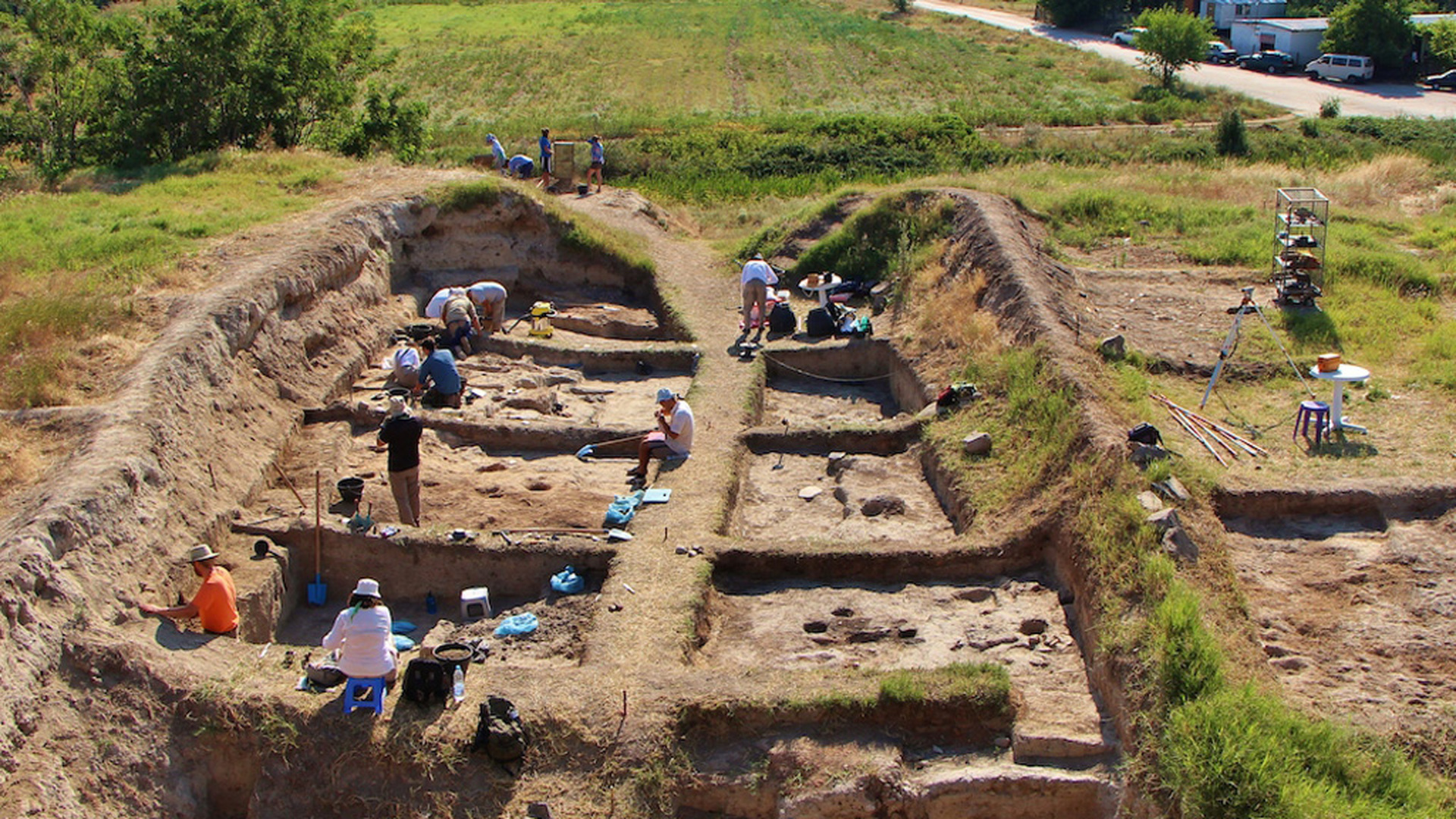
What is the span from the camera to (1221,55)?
59.4 meters

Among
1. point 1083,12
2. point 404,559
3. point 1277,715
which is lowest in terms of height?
point 404,559

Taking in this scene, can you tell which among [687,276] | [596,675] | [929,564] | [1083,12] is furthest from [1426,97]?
[596,675]

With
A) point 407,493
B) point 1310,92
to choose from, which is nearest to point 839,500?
point 407,493

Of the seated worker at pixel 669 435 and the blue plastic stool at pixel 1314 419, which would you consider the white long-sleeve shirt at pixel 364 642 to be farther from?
the blue plastic stool at pixel 1314 419

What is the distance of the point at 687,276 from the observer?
22781 mm

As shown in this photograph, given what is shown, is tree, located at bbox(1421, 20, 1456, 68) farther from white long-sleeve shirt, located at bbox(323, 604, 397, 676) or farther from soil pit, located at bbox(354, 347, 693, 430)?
white long-sleeve shirt, located at bbox(323, 604, 397, 676)

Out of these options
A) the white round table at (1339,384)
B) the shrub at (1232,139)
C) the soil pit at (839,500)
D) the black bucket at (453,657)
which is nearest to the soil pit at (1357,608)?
the white round table at (1339,384)

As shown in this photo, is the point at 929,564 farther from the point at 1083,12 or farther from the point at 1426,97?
the point at 1083,12

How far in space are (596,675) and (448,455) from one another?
19.0ft

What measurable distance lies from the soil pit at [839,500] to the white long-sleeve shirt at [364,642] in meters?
4.31

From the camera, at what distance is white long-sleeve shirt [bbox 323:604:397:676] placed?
988 centimetres

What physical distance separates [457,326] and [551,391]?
2061mm

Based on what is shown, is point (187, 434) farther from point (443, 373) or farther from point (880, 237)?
point (880, 237)

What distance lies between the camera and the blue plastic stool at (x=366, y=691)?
994 cm
